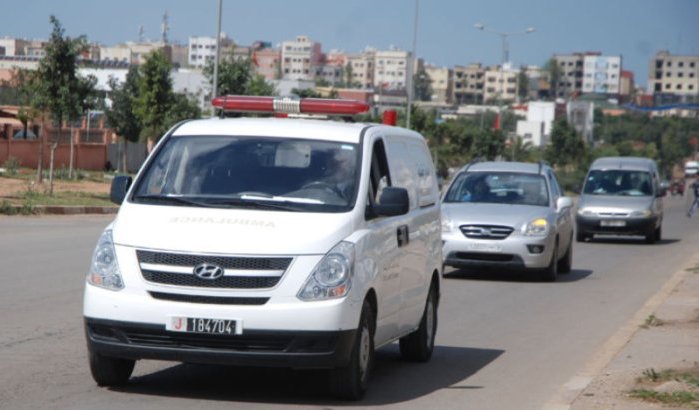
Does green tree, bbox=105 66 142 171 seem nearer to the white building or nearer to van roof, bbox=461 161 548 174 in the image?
van roof, bbox=461 161 548 174

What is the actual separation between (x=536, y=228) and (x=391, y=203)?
10.7 meters

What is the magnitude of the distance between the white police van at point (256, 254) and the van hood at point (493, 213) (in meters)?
9.60

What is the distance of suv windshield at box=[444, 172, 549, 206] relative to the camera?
20.6 m

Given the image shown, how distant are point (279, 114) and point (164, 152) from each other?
1.52 meters

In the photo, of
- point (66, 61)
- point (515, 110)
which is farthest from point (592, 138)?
point (66, 61)

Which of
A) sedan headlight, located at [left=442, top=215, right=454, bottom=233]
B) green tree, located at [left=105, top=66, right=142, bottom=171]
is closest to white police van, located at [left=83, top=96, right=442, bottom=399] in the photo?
sedan headlight, located at [left=442, top=215, right=454, bottom=233]

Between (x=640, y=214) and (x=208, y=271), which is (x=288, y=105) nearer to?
(x=208, y=271)

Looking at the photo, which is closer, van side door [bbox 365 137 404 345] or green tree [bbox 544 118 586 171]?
van side door [bbox 365 137 404 345]

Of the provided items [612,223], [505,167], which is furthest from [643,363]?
[612,223]

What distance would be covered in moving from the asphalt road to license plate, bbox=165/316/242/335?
0.51 m

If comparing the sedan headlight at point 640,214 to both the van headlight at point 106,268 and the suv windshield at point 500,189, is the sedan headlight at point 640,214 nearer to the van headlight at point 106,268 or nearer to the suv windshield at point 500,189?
the suv windshield at point 500,189

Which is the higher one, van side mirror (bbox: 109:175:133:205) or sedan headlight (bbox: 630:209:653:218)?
van side mirror (bbox: 109:175:133:205)

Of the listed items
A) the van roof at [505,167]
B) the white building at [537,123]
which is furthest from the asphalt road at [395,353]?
the white building at [537,123]

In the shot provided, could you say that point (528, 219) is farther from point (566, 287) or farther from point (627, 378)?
point (627, 378)
